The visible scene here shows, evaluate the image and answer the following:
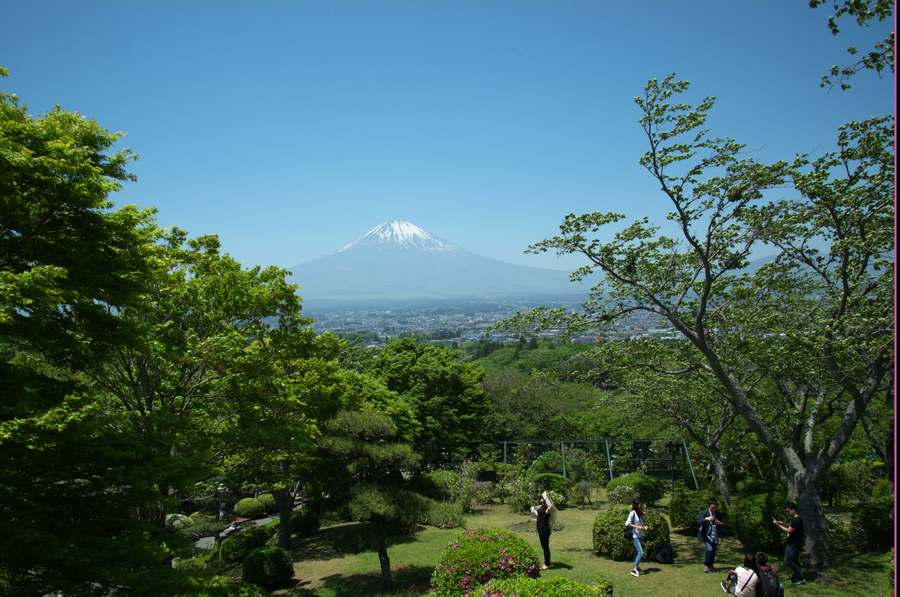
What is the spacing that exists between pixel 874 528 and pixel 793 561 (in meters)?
2.78

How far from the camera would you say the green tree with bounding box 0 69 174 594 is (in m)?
5.37

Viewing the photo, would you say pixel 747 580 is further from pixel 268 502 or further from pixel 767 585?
pixel 268 502

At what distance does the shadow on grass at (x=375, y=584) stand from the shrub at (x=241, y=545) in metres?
3.44

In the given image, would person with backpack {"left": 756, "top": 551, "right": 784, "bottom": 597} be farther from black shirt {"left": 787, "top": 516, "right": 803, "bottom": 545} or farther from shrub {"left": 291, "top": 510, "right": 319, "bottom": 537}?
shrub {"left": 291, "top": 510, "right": 319, "bottom": 537}

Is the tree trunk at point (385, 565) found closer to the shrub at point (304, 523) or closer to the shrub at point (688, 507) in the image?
the shrub at point (688, 507)

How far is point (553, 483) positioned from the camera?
1911 centimetres

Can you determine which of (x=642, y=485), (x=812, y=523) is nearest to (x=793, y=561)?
(x=812, y=523)

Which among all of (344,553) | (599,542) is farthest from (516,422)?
(599,542)

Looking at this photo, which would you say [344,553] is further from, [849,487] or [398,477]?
[849,487]

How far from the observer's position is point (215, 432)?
32.7 ft

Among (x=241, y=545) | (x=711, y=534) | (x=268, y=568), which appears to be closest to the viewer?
(x=711, y=534)

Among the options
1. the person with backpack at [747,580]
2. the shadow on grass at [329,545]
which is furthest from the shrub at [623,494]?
the person with backpack at [747,580]

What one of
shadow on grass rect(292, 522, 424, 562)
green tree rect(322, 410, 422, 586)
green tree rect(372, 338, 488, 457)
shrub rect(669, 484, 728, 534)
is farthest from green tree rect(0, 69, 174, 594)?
green tree rect(372, 338, 488, 457)

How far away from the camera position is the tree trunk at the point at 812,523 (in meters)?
8.80
